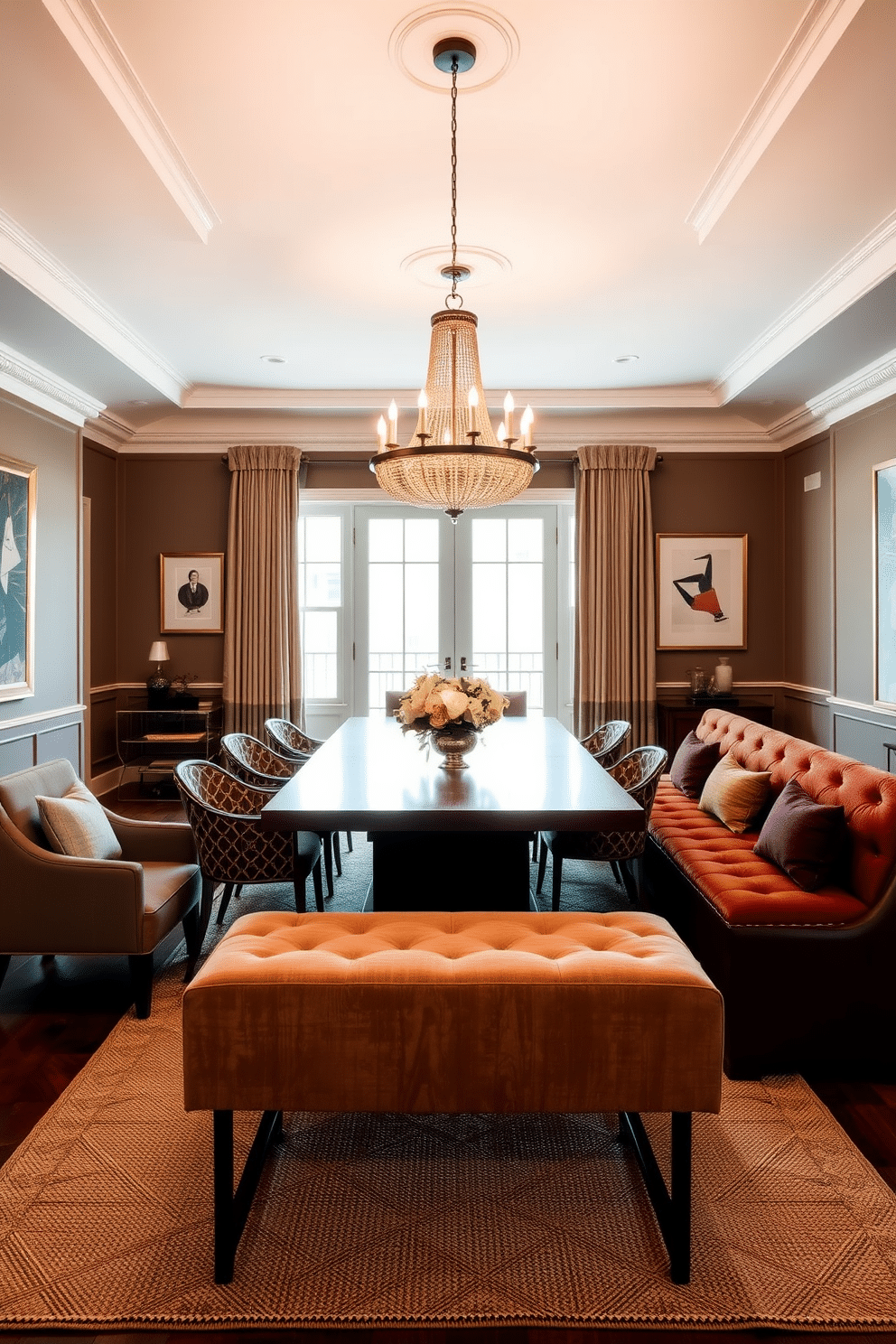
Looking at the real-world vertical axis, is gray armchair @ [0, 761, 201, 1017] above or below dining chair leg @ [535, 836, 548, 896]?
above

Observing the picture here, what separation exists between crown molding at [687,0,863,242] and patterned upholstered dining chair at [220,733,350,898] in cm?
310

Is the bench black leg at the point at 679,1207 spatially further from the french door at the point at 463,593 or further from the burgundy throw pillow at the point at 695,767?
the french door at the point at 463,593

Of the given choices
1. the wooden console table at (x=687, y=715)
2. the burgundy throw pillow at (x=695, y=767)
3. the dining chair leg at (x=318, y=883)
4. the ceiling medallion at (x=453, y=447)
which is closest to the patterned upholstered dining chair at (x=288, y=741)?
the dining chair leg at (x=318, y=883)

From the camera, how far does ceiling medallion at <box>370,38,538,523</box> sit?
333cm

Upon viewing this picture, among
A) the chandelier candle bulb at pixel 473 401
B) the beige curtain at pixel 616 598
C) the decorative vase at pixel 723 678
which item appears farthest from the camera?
the beige curtain at pixel 616 598

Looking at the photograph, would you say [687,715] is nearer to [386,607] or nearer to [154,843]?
[386,607]

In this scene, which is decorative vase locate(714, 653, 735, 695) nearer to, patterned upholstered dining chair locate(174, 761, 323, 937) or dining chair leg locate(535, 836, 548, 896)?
dining chair leg locate(535, 836, 548, 896)

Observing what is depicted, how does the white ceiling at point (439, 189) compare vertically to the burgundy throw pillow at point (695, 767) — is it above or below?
above

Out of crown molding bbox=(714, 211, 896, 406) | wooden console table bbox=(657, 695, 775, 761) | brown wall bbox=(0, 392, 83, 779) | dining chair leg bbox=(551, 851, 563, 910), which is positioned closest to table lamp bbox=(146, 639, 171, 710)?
brown wall bbox=(0, 392, 83, 779)

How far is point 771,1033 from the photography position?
2.53 metres

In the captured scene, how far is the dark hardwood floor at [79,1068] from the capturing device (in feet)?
5.31

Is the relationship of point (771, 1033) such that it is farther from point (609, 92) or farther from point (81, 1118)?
point (609, 92)

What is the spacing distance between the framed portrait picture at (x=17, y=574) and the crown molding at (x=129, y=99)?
1.99 metres

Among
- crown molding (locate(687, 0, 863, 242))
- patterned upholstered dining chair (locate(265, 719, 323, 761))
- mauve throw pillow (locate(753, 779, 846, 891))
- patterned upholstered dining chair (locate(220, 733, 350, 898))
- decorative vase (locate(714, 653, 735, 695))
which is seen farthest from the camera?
decorative vase (locate(714, 653, 735, 695))
